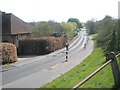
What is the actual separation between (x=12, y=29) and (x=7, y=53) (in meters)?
11.2

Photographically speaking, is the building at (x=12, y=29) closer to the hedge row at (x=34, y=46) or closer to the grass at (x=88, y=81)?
the hedge row at (x=34, y=46)

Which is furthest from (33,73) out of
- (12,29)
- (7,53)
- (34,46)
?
(12,29)

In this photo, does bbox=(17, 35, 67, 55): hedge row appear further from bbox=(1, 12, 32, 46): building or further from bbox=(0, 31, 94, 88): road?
bbox=(0, 31, 94, 88): road

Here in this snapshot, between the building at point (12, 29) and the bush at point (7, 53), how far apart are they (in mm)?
8858

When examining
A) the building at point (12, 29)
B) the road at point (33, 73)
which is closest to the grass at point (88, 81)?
the road at point (33, 73)

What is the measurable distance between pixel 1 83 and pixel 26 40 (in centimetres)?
2062

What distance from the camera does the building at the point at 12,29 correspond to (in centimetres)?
3122

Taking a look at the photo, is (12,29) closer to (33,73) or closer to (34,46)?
(34,46)

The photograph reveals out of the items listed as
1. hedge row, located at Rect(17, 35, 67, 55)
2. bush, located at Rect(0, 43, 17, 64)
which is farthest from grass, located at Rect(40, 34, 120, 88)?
hedge row, located at Rect(17, 35, 67, 55)

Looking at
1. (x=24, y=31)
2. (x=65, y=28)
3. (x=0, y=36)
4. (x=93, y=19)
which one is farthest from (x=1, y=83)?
(x=93, y=19)

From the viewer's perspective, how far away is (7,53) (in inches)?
865

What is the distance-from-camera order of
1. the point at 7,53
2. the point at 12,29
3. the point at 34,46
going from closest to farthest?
1. the point at 7,53
2. the point at 12,29
3. the point at 34,46

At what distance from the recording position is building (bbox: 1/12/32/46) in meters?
31.2

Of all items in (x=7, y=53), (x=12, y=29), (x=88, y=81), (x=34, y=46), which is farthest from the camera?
(x=34, y=46)
